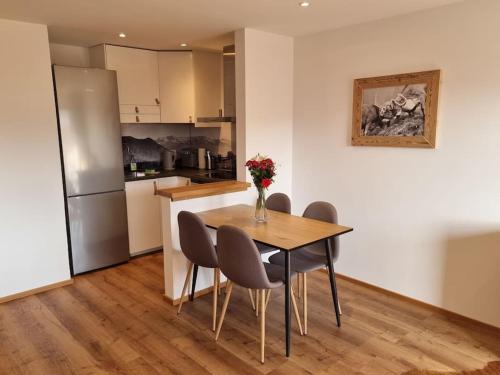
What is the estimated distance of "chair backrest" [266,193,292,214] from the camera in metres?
3.24

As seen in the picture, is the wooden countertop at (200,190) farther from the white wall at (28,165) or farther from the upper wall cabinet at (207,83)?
the upper wall cabinet at (207,83)

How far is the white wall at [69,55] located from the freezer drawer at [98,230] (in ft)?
4.98

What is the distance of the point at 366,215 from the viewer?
11.2ft

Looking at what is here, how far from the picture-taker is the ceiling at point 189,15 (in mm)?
2672

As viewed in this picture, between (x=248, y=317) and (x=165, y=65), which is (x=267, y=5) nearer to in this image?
(x=165, y=65)

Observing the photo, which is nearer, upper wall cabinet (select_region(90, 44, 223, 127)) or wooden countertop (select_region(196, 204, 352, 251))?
wooden countertop (select_region(196, 204, 352, 251))

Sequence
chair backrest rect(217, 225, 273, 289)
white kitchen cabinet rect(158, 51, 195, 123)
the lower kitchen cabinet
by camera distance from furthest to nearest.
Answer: white kitchen cabinet rect(158, 51, 195, 123) → the lower kitchen cabinet → chair backrest rect(217, 225, 273, 289)

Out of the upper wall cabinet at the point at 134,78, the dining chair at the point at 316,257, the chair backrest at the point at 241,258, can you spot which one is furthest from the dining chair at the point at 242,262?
the upper wall cabinet at the point at 134,78

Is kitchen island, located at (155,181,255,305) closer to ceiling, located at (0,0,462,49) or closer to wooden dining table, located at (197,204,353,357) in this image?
wooden dining table, located at (197,204,353,357)

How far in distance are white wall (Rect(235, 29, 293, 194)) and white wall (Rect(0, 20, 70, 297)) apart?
5.51 feet

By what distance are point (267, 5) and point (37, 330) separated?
9.65ft

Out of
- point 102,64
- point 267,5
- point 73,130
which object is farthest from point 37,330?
point 267,5

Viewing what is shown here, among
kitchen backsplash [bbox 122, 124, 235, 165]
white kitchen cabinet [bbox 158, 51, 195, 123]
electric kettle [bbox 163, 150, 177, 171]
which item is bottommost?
electric kettle [bbox 163, 150, 177, 171]

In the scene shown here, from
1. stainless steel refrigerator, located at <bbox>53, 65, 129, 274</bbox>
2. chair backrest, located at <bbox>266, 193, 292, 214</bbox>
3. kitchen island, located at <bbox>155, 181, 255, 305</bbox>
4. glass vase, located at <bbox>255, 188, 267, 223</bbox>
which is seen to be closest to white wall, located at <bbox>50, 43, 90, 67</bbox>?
stainless steel refrigerator, located at <bbox>53, 65, 129, 274</bbox>
